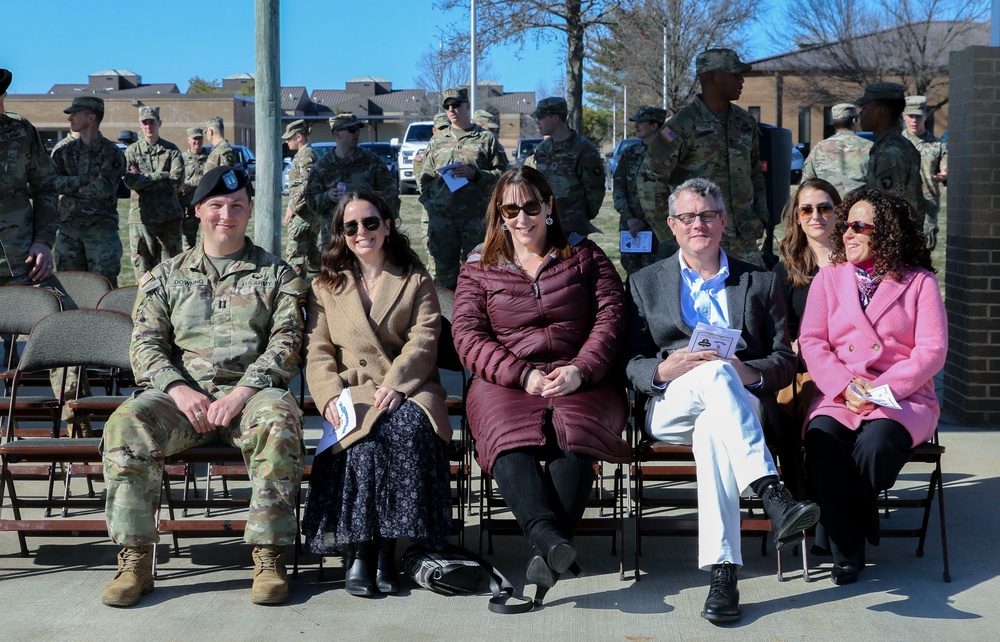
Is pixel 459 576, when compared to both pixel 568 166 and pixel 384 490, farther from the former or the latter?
pixel 568 166

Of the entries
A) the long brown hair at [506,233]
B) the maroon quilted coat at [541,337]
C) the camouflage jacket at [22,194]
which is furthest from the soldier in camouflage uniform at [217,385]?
the camouflage jacket at [22,194]

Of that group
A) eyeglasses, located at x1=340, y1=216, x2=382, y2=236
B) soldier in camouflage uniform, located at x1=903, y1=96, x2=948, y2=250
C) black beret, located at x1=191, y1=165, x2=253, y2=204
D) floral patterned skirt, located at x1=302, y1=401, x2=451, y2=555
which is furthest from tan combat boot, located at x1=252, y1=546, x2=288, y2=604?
soldier in camouflage uniform, located at x1=903, y1=96, x2=948, y2=250

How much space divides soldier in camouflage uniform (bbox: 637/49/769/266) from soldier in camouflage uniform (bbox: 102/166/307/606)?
295 cm

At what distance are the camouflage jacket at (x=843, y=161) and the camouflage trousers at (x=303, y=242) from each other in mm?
5318

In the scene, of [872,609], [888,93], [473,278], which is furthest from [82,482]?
[888,93]

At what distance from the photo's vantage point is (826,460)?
4.56 metres

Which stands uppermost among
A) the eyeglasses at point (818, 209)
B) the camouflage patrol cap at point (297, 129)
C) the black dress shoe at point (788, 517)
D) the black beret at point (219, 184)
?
the camouflage patrol cap at point (297, 129)

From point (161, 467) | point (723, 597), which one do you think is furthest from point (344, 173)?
point (723, 597)

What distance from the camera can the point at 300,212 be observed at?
12117mm

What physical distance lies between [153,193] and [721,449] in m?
9.50

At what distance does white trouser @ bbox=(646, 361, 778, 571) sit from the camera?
4262 mm

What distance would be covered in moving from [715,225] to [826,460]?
111cm

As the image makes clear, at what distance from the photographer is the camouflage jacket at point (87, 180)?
1030cm

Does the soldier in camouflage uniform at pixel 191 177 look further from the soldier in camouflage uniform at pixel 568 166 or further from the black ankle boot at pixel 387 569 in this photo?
the black ankle boot at pixel 387 569
